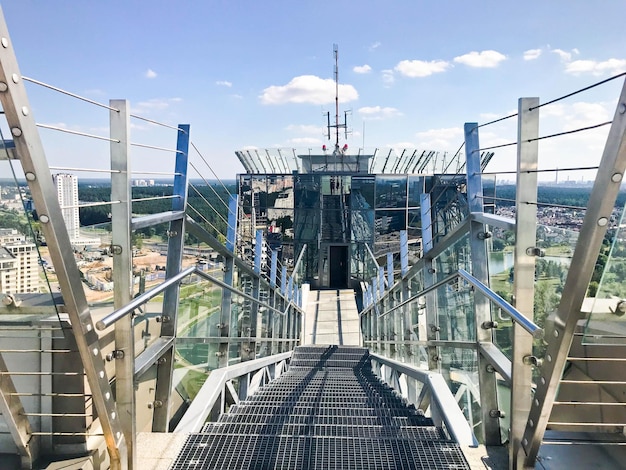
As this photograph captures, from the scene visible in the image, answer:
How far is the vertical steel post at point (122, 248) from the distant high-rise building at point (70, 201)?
0.21m

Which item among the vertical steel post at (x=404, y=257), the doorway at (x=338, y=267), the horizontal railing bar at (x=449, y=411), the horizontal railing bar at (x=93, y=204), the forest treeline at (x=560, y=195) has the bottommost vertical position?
the doorway at (x=338, y=267)

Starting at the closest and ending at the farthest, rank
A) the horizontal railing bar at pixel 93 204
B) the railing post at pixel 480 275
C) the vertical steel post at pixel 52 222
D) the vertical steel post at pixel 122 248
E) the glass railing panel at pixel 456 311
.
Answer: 1. the vertical steel post at pixel 52 222
2. the horizontal railing bar at pixel 93 204
3. the vertical steel post at pixel 122 248
4. the railing post at pixel 480 275
5. the glass railing panel at pixel 456 311

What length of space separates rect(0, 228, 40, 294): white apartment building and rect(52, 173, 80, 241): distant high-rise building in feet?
0.42

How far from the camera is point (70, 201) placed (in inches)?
62.2

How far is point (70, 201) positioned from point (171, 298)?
0.99 m

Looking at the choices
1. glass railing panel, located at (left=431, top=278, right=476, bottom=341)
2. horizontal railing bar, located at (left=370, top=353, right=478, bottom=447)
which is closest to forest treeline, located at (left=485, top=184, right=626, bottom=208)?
glass railing panel, located at (left=431, top=278, right=476, bottom=341)

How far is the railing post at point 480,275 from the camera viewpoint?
2.19 m

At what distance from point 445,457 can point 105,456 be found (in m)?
1.42

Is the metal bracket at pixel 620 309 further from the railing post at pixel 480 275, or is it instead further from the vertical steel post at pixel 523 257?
the railing post at pixel 480 275

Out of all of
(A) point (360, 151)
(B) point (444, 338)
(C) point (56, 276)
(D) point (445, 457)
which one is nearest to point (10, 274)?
(C) point (56, 276)

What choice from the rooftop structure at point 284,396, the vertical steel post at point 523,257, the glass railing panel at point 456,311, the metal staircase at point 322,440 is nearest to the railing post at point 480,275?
the rooftop structure at point 284,396

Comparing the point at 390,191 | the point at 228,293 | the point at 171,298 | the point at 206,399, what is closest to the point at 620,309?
the point at 171,298

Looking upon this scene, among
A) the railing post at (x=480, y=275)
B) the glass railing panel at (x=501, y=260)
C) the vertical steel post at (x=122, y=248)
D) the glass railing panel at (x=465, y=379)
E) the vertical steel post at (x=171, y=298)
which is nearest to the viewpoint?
the vertical steel post at (x=122, y=248)

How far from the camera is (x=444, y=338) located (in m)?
3.67
